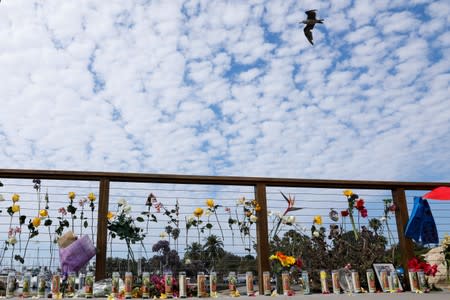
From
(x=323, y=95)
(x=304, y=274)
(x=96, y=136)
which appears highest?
(x=323, y=95)

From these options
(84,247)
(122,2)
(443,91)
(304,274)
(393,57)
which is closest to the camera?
(84,247)

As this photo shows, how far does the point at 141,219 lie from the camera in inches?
108

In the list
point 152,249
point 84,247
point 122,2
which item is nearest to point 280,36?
point 122,2

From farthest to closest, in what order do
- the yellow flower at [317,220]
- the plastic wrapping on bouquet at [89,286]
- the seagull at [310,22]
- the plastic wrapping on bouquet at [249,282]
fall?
the yellow flower at [317,220]
the plastic wrapping on bouquet at [249,282]
the seagull at [310,22]
the plastic wrapping on bouquet at [89,286]

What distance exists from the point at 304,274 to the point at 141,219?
1142mm

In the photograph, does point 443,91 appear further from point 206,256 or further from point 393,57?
point 206,256

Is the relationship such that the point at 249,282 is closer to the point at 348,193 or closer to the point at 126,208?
the point at 126,208

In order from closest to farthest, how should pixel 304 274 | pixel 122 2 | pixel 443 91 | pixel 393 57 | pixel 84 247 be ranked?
pixel 84 247 < pixel 304 274 < pixel 122 2 < pixel 393 57 < pixel 443 91

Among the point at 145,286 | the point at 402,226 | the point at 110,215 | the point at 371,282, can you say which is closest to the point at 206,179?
the point at 110,215

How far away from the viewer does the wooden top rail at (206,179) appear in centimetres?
259

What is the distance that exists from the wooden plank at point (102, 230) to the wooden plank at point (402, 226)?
206 cm

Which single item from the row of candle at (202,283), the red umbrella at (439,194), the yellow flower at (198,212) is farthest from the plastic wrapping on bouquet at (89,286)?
the red umbrella at (439,194)

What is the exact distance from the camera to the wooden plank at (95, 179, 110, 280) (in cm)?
244

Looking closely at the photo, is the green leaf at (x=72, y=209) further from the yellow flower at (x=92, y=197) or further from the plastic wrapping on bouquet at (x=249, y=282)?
the plastic wrapping on bouquet at (x=249, y=282)
